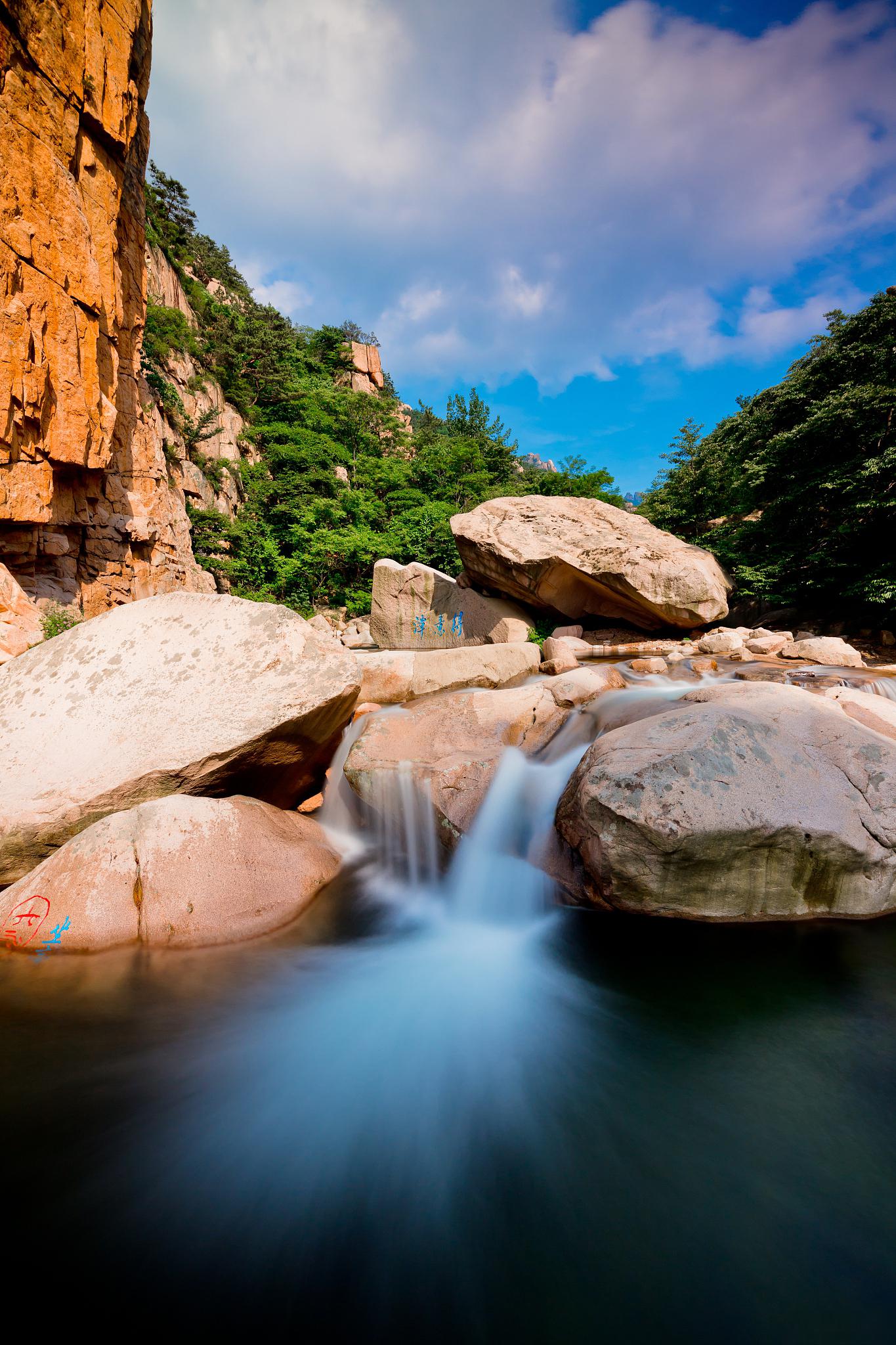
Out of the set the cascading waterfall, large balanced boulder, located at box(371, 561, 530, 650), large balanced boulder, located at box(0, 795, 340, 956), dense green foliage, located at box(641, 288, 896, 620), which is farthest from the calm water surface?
large balanced boulder, located at box(371, 561, 530, 650)

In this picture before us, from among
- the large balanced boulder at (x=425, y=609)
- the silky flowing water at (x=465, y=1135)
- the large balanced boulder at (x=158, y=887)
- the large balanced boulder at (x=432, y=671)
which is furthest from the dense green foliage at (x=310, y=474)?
the silky flowing water at (x=465, y=1135)

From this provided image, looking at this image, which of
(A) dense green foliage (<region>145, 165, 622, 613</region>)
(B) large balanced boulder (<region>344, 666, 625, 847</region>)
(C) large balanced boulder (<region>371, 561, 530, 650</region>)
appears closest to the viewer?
(B) large balanced boulder (<region>344, 666, 625, 847</region>)

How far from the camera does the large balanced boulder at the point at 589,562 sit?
10578mm

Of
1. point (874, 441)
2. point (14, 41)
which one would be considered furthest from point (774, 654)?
point (14, 41)

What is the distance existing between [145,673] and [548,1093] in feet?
12.5

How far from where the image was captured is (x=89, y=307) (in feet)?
28.3

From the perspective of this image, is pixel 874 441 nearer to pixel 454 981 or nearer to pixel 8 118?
pixel 454 981

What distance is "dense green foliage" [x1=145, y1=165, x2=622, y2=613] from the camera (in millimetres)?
17078

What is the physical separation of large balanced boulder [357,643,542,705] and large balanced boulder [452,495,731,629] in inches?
165

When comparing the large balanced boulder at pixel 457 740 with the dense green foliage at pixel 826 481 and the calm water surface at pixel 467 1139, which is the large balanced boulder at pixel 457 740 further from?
the dense green foliage at pixel 826 481

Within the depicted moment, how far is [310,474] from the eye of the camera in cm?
1836

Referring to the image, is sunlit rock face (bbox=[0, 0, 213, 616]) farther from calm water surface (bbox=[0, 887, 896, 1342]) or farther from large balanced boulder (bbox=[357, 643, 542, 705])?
calm water surface (bbox=[0, 887, 896, 1342])

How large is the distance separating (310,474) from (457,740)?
1641 cm

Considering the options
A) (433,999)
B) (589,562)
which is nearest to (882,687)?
(589,562)
